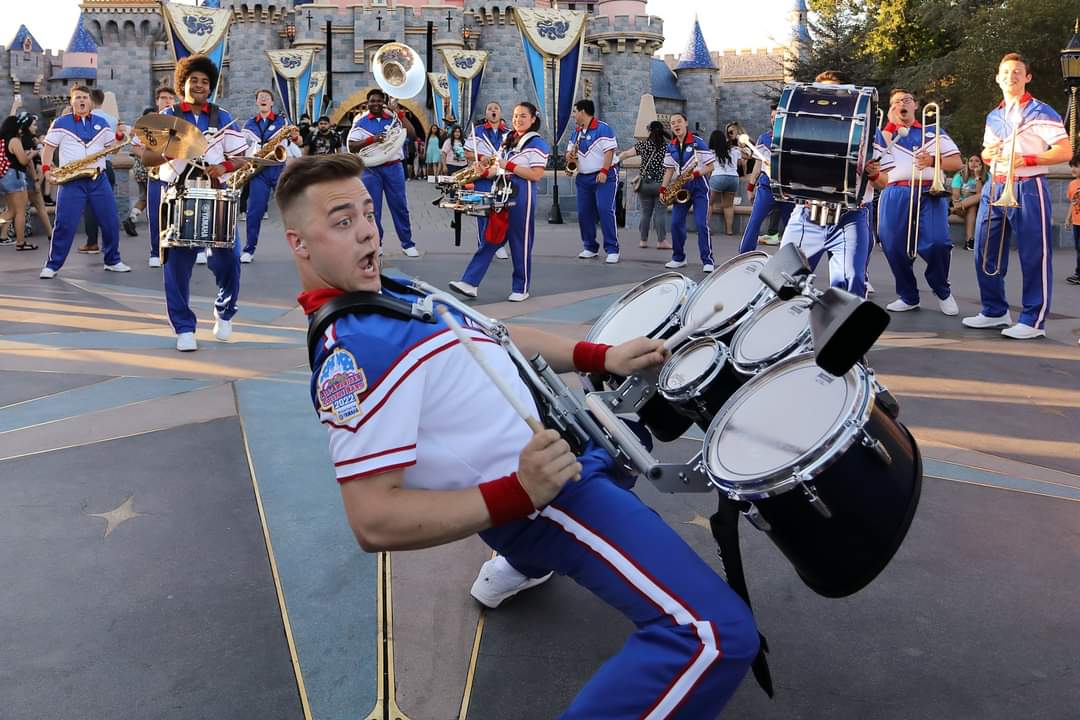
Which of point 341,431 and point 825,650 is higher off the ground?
point 341,431

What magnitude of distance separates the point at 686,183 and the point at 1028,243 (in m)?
5.52

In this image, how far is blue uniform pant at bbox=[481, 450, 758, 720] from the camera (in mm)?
1976

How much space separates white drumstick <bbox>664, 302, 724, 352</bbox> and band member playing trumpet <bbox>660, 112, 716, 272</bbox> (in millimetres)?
8512

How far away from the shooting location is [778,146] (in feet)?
19.6

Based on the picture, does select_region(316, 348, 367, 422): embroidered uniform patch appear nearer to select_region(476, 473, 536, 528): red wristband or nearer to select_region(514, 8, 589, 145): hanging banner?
select_region(476, 473, 536, 528): red wristband

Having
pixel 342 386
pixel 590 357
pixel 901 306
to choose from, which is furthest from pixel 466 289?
pixel 342 386

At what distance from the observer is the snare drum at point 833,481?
6.84 ft

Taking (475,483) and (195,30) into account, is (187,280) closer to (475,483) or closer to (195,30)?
(475,483)

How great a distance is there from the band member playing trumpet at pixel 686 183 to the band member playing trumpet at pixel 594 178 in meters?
0.78

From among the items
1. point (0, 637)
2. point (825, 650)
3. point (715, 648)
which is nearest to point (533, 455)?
point (715, 648)

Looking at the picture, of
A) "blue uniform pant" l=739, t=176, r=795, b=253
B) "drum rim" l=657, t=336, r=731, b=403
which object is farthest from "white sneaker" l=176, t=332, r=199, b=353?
"drum rim" l=657, t=336, r=731, b=403

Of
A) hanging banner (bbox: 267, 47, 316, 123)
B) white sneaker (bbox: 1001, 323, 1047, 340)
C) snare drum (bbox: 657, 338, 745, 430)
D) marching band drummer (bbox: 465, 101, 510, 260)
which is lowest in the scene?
white sneaker (bbox: 1001, 323, 1047, 340)

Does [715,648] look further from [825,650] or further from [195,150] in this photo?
[195,150]

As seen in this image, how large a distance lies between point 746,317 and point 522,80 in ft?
140
